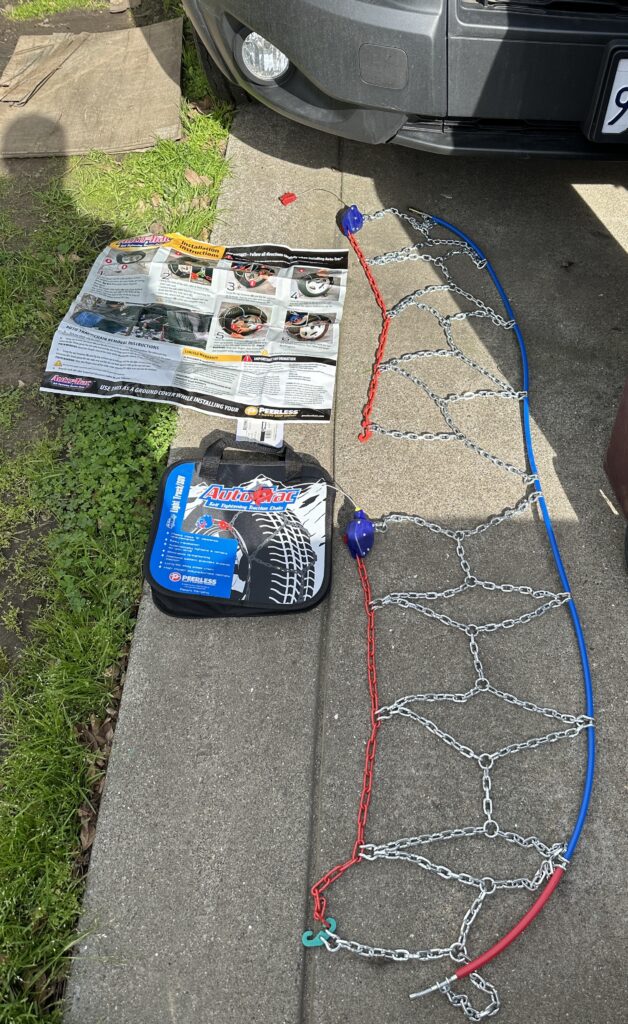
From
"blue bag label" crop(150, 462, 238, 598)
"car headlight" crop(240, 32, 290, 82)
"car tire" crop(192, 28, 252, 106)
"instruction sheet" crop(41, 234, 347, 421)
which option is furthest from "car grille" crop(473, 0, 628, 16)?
"blue bag label" crop(150, 462, 238, 598)

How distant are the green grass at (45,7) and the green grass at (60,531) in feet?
3.97

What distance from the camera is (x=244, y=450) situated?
89.4 inches

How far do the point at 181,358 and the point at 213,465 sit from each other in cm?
48

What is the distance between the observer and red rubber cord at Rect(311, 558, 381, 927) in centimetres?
161

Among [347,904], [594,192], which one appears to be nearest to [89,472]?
[347,904]

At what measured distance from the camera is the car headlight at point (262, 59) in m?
2.27

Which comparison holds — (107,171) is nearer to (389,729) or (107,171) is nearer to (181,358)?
(181,358)

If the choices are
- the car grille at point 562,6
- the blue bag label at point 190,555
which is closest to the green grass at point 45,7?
the car grille at point 562,6

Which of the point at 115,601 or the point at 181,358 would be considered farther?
the point at 181,358

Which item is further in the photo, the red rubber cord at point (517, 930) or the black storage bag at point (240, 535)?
the black storage bag at point (240, 535)

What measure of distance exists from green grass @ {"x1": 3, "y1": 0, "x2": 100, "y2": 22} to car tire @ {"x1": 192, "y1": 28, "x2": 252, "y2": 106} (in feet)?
4.19

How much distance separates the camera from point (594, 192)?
276cm

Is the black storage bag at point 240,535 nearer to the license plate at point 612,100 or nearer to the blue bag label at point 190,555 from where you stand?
the blue bag label at point 190,555

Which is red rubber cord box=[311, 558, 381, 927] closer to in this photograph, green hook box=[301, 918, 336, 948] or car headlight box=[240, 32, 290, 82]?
green hook box=[301, 918, 336, 948]
